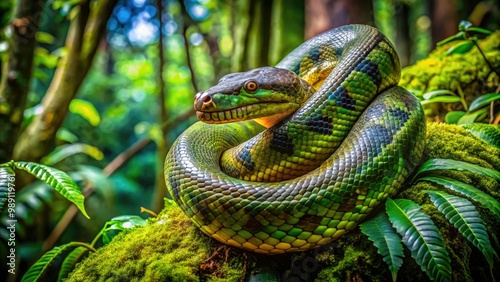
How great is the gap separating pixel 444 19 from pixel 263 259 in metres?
6.32

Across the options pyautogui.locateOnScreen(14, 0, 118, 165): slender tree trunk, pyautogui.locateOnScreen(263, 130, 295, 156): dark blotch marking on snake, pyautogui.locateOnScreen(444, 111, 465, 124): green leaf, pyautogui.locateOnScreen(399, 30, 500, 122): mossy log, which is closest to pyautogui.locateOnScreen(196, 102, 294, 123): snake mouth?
pyautogui.locateOnScreen(263, 130, 295, 156): dark blotch marking on snake

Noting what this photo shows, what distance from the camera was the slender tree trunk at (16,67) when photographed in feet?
11.7

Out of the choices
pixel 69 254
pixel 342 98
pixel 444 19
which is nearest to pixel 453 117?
pixel 342 98

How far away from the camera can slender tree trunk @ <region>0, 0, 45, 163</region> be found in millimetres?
3559

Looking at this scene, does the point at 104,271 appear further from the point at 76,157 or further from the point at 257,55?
the point at 76,157

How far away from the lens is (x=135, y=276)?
6.40ft

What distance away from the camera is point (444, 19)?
21.7 ft

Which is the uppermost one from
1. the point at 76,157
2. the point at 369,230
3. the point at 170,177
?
the point at 170,177

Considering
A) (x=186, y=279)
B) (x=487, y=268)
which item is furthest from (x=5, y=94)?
(x=487, y=268)

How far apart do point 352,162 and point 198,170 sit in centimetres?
A: 80

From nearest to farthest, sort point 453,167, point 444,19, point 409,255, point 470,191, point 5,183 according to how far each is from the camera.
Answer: point 409,255 → point 470,191 → point 453,167 → point 5,183 → point 444,19

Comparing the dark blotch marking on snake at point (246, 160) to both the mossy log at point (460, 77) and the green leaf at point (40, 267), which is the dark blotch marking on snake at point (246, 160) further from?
the mossy log at point (460, 77)

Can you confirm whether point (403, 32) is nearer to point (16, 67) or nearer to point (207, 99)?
point (16, 67)

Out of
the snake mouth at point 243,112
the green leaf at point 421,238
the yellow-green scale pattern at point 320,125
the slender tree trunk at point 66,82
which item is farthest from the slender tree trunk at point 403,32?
the green leaf at point 421,238
